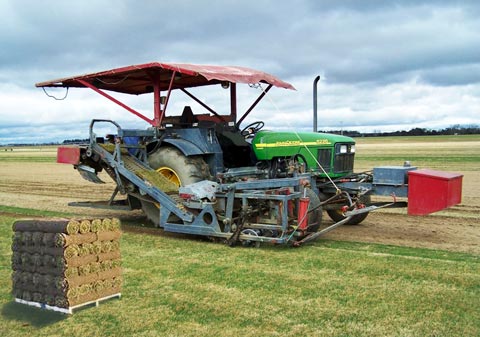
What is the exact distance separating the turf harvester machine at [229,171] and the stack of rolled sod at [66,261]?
8.79ft

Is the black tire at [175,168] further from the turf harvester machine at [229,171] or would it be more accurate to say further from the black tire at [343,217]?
the black tire at [343,217]

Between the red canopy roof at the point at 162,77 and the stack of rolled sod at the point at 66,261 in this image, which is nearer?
the stack of rolled sod at the point at 66,261

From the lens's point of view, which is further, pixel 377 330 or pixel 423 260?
pixel 423 260

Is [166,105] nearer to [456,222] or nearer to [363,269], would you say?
[363,269]

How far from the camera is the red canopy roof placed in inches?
307

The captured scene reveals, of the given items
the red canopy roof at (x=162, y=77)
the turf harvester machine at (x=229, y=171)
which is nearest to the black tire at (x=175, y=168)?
the turf harvester machine at (x=229, y=171)

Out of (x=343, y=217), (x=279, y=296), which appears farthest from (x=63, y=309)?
(x=343, y=217)

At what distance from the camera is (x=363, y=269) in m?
6.09

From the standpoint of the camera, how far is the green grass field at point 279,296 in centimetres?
441

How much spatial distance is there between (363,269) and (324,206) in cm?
268

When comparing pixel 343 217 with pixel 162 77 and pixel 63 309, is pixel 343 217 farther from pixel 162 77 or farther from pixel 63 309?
pixel 63 309

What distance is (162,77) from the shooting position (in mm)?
9062

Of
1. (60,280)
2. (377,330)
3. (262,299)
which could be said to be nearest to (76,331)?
(60,280)

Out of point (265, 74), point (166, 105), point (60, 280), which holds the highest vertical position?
point (265, 74)
